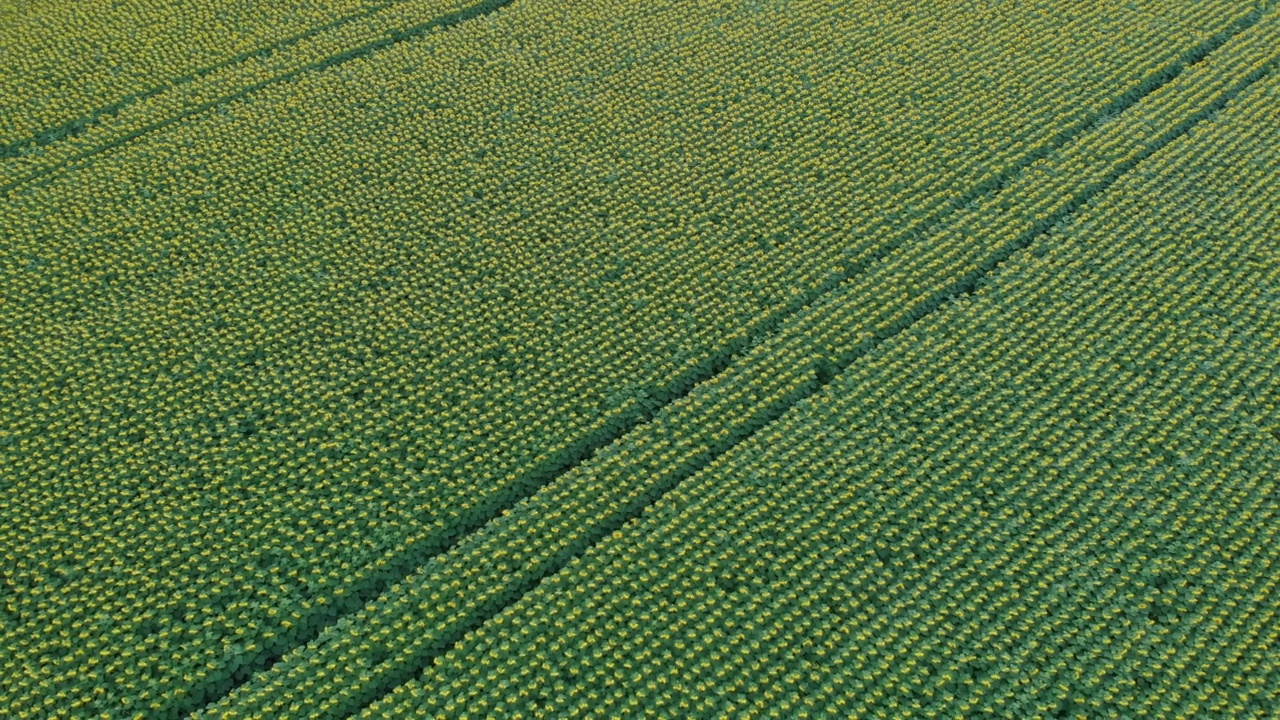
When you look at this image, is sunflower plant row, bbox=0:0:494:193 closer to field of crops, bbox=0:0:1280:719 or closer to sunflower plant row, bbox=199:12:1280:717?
field of crops, bbox=0:0:1280:719

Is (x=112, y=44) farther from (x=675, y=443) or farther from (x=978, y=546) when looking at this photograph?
(x=978, y=546)

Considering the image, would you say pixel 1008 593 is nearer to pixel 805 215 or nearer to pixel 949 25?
pixel 805 215

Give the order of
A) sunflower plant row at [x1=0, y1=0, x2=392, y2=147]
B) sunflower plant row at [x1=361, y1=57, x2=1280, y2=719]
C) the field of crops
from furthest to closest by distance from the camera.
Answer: sunflower plant row at [x1=0, y1=0, x2=392, y2=147], the field of crops, sunflower plant row at [x1=361, y1=57, x2=1280, y2=719]

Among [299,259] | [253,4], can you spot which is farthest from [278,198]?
[253,4]

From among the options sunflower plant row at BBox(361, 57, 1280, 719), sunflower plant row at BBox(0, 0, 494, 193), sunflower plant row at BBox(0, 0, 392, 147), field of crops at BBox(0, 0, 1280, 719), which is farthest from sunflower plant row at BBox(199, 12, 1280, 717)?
sunflower plant row at BBox(0, 0, 392, 147)

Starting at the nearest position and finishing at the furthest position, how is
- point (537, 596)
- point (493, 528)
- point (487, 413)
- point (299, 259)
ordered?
1. point (537, 596)
2. point (493, 528)
3. point (487, 413)
4. point (299, 259)

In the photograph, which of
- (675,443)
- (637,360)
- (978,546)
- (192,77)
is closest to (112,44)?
(192,77)
